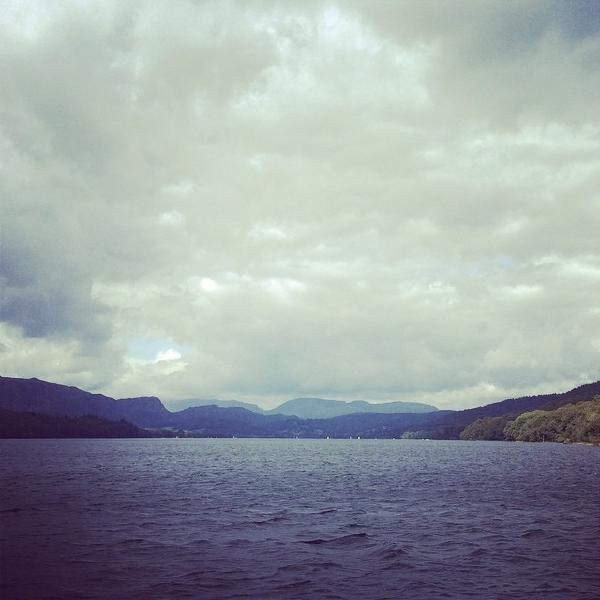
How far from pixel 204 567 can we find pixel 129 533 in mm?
15284

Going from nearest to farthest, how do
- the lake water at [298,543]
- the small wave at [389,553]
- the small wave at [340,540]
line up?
the lake water at [298,543]
the small wave at [389,553]
the small wave at [340,540]

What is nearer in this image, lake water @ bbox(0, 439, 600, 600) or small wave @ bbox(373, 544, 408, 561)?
lake water @ bbox(0, 439, 600, 600)

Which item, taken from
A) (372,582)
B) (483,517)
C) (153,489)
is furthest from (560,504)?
(153,489)

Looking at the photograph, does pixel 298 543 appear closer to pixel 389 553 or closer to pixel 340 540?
pixel 340 540

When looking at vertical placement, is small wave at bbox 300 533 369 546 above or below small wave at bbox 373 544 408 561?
below

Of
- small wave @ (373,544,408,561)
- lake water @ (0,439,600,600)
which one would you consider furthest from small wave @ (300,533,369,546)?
small wave @ (373,544,408,561)

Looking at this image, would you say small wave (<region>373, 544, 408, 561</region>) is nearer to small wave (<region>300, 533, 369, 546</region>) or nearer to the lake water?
the lake water

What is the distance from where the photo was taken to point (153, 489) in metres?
87.2

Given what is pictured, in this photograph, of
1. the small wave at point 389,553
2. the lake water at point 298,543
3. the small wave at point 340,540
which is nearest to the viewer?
the lake water at point 298,543

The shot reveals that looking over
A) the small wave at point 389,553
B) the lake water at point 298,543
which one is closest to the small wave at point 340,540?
the lake water at point 298,543

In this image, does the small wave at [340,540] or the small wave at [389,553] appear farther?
the small wave at [340,540]

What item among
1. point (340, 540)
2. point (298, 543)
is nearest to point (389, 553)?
point (340, 540)

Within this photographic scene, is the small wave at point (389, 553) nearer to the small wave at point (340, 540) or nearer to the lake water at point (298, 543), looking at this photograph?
the lake water at point (298, 543)

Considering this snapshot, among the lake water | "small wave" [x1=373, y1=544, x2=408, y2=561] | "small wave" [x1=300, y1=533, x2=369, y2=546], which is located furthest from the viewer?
"small wave" [x1=300, y1=533, x2=369, y2=546]
